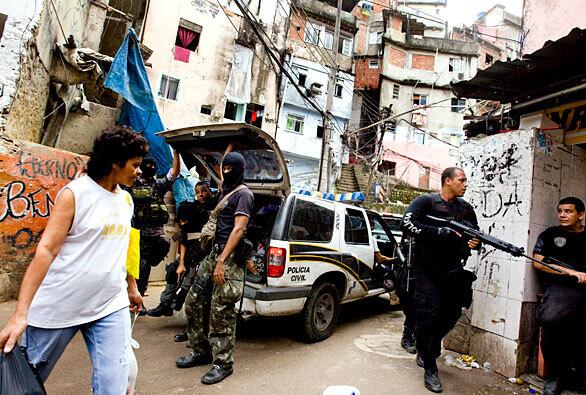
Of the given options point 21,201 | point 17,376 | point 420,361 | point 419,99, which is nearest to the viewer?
point 17,376

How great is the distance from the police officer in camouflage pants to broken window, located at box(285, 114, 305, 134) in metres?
20.0

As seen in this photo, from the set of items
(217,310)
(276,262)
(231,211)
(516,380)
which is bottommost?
(516,380)

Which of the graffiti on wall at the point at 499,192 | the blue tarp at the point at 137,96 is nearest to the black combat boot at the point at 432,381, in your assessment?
the graffiti on wall at the point at 499,192

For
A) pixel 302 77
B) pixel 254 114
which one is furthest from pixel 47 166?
pixel 302 77

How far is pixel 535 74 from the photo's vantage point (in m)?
3.59

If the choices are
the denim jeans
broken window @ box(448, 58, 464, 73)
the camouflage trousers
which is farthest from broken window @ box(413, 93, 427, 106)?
the denim jeans

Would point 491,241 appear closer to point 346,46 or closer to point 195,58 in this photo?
point 195,58

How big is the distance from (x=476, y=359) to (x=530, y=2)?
189 inches

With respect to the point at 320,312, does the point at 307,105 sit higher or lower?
higher

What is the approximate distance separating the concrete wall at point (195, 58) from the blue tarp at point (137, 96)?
29.3 feet

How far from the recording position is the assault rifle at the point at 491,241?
122 inches

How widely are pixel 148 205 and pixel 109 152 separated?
243 cm

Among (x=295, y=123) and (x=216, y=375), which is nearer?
(x=216, y=375)

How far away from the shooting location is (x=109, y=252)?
1797 mm
